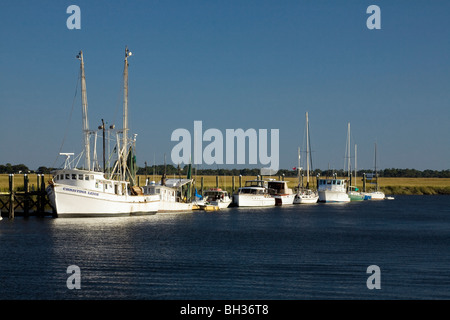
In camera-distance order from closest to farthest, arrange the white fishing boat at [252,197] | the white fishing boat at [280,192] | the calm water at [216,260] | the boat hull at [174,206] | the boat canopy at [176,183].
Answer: the calm water at [216,260], the boat hull at [174,206], the boat canopy at [176,183], the white fishing boat at [252,197], the white fishing boat at [280,192]

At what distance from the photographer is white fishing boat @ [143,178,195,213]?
92750mm

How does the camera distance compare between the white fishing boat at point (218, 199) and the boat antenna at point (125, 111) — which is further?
the white fishing boat at point (218, 199)

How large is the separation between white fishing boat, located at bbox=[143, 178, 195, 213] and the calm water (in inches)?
743

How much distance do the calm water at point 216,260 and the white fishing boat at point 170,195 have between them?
743 inches

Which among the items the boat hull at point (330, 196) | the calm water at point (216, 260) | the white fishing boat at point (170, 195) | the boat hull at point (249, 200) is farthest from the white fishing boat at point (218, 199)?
the boat hull at point (330, 196)

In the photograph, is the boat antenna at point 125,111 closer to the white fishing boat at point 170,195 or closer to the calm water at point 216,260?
the white fishing boat at point 170,195

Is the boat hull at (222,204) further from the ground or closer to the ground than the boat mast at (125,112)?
closer to the ground

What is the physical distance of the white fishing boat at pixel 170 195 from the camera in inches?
3652

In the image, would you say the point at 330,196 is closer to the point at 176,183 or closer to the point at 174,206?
the point at 176,183

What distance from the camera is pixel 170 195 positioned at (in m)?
97.4

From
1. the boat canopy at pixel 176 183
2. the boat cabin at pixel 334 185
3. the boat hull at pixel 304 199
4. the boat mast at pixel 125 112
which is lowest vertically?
the boat hull at pixel 304 199

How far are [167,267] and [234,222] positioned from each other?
4025cm
